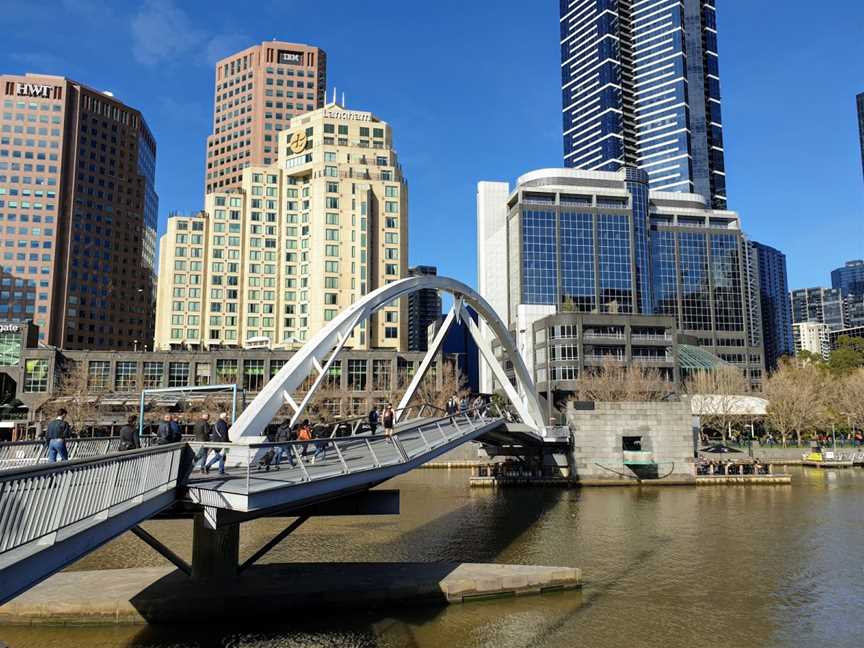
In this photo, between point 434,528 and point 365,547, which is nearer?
point 365,547

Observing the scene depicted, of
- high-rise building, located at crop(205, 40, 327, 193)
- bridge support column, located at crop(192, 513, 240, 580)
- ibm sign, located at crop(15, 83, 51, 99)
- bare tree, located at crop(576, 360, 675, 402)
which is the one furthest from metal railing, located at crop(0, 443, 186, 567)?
high-rise building, located at crop(205, 40, 327, 193)

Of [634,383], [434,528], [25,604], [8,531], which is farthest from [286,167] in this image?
[8,531]

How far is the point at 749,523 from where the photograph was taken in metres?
36.3

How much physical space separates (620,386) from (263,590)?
68.8 meters

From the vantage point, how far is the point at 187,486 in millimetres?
15094

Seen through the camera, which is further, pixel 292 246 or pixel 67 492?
pixel 292 246

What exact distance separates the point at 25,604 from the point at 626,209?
121 metres


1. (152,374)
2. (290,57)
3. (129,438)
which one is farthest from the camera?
(290,57)

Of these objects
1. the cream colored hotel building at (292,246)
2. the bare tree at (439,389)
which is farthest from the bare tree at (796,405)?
the cream colored hotel building at (292,246)

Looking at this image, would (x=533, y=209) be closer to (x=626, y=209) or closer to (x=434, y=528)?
(x=626, y=209)

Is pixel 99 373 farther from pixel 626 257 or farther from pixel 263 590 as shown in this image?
pixel 626 257

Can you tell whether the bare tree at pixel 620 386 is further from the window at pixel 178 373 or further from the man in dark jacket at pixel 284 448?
the man in dark jacket at pixel 284 448

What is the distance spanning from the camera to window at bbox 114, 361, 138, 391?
88.8 meters

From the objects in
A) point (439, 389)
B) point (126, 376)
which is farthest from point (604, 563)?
point (126, 376)
